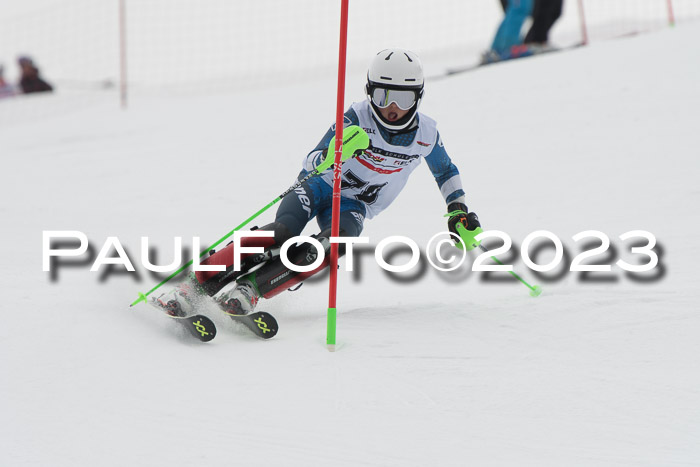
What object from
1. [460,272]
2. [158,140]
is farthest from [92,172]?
[460,272]

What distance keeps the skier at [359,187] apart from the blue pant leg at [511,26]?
5.62 metres

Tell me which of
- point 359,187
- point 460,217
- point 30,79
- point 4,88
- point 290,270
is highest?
point 359,187

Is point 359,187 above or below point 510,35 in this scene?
below

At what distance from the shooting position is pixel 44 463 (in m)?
2.68

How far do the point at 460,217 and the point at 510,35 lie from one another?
635cm

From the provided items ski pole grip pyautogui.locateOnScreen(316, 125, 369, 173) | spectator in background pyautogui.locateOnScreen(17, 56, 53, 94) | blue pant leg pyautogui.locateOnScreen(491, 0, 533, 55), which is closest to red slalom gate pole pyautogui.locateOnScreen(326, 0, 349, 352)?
ski pole grip pyautogui.locateOnScreen(316, 125, 369, 173)

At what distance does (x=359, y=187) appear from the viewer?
4.49 metres

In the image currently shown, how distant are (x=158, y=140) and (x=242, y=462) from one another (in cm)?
791

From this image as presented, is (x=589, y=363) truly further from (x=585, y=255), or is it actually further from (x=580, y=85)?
(x=580, y=85)

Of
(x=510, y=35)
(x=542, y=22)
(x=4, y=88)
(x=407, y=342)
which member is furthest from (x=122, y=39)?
(x=407, y=342)

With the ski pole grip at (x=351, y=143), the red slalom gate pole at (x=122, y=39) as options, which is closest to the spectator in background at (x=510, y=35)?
the red slalom gate pole at (x=122, y=39)

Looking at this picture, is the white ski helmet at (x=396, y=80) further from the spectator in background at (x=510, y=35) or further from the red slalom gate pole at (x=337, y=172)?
the spectator in background at (x=510, y=35)

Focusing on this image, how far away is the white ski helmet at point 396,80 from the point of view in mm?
4027

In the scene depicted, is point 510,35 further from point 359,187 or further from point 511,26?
point 359,187
